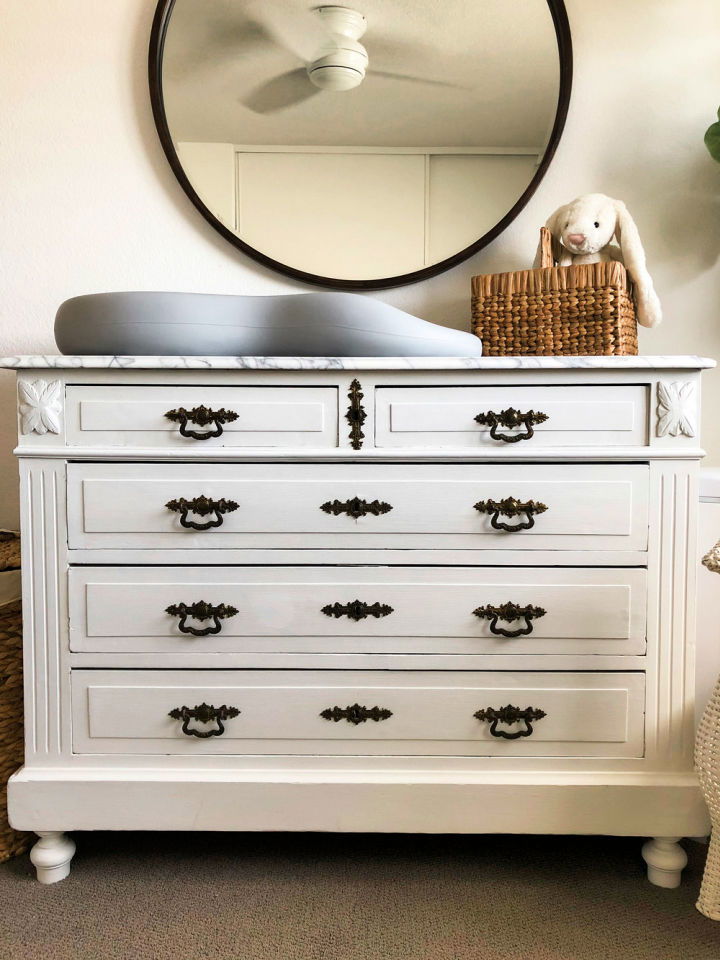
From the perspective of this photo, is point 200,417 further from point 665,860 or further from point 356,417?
point 665,860

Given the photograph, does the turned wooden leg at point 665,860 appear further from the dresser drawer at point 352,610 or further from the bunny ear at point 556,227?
the bunny ear at point 556,227

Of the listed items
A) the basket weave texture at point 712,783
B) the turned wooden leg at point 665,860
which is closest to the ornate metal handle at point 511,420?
the basket weave texture at point 712,783

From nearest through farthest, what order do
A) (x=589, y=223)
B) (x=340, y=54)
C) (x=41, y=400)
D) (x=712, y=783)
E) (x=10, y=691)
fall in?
1. (x=712, y=783)
2. (x=41, y=400)
3. (x=10, y=691)
4. (x=589, y=223)
5. (x=340, y=54)

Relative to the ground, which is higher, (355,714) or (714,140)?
(714,140)

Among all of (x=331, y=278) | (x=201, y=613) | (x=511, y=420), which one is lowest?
(x=201, y=613)

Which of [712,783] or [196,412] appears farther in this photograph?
[196,412]

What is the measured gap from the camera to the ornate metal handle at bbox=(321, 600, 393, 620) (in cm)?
124

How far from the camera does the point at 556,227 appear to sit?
1.52 m

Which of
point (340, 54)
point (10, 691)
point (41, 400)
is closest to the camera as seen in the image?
point (41, 400)

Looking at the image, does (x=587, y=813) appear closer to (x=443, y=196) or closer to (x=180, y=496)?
(x=180, y=496)

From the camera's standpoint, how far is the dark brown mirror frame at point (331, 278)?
161cm

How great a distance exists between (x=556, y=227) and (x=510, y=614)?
2.95 feet

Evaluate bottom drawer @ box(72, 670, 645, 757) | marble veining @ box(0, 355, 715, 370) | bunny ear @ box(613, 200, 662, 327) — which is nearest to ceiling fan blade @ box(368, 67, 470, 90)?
bunny ear @ box(613, 200, 662, 327)

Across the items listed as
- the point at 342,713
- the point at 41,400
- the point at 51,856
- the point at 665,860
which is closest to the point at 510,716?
the point at 342,713
